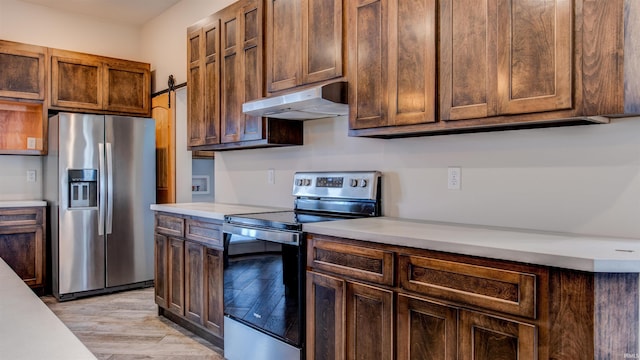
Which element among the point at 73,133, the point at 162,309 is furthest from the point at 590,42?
the point at 73,133

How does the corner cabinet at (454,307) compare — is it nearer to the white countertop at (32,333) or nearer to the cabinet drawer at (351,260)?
the cabinet drawer at (351,260)

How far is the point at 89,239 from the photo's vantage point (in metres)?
4.28

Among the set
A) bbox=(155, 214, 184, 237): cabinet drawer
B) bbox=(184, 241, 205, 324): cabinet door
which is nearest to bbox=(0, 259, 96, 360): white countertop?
bbox=(184, 241, 205, 324): cabinet door

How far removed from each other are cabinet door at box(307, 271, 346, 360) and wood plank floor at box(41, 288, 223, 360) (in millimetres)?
1006

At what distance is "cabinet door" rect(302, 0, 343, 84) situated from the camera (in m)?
2.54

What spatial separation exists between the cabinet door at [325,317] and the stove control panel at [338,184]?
2.21ft

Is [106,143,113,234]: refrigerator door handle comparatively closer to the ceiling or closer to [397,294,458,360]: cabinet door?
the ceiling

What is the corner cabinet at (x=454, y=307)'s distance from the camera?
1.36 m

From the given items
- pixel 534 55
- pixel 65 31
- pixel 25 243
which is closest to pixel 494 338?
pixel 534 55

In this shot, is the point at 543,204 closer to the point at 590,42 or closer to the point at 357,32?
the point at 590,42

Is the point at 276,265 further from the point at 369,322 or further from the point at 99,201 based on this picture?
the point at 99,201

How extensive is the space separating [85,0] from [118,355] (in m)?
3.58

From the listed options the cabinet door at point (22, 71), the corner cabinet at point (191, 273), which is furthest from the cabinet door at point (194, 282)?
the cabinet door at point (22, 71)

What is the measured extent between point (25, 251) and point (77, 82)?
1757 millimetres
